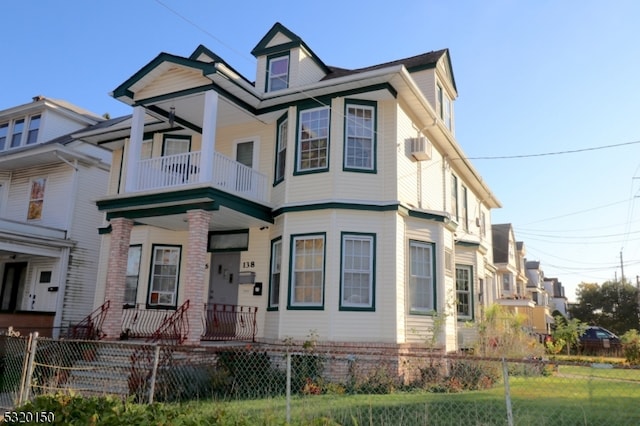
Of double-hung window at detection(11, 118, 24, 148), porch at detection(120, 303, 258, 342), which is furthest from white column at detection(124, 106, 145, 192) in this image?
double-hung window at detection(11, 118, 24, 148)

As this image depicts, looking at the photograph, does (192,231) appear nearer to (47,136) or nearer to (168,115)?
(168,115)

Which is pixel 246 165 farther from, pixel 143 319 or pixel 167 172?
pixel 143 319

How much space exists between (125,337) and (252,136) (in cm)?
686

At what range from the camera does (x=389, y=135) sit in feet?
44.7

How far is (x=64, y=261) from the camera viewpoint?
1870 centimetres

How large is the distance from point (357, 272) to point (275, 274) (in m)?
2.42

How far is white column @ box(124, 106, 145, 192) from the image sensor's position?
530 inches

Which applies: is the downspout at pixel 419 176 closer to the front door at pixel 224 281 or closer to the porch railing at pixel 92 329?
the front door at pixel 224 281

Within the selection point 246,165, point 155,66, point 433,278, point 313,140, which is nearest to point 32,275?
point 246,165

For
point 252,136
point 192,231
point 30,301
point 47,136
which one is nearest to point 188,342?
point 192,231

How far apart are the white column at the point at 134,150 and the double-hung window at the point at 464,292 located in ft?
36.5

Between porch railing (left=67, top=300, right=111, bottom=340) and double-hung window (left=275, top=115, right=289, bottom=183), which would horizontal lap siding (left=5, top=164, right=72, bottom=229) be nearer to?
porch railing (left=67, top=300, right=111, bottom=340)

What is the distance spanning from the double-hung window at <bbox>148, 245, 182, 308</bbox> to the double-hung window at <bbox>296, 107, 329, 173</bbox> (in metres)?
5.26

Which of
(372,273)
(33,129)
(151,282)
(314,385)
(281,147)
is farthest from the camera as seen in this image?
(33,129)
